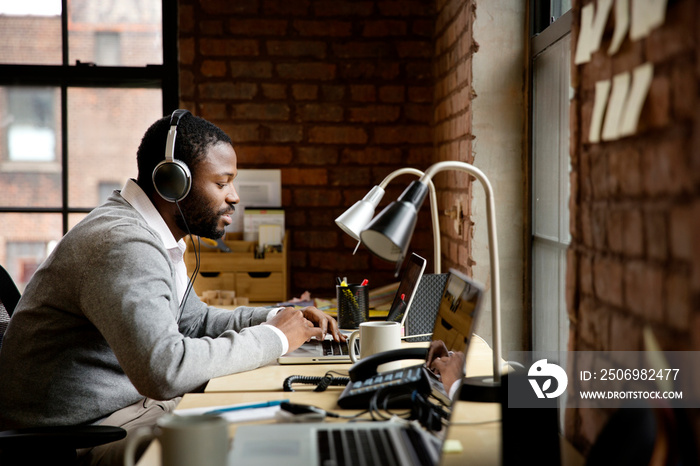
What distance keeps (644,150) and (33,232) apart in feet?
10.3

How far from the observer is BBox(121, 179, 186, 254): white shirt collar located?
1.67m

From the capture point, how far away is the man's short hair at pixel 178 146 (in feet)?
5.64

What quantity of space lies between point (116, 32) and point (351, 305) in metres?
2.12

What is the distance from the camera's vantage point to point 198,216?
176cm

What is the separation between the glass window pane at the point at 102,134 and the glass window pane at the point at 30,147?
77 millimetres

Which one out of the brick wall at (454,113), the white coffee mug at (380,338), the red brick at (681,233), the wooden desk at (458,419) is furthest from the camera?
the brick wall at (454,113)

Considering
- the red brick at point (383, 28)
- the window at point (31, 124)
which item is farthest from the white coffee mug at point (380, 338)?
the window at point (31, 124)

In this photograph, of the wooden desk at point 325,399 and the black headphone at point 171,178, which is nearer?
the wooden desk at point 325,399

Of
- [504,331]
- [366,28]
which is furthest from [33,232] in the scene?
[504,331]

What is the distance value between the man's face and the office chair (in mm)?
654

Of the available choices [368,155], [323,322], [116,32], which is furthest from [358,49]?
[323,322]

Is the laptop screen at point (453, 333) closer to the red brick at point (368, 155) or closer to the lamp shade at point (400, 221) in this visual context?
the lamp shade at point (400, 221)

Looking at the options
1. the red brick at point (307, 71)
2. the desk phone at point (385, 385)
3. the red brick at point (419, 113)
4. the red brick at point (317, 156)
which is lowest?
the desk phone at point (385, 385)

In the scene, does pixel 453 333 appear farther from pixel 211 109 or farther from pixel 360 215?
pixel 211 109
